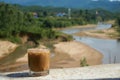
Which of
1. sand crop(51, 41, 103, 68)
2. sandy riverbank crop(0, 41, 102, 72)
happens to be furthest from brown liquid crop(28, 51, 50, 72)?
sand crop(51, 41, 103, 68)

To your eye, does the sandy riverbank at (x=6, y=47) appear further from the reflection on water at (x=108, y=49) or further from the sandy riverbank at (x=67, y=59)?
the reflection on water at (x=108, y=49)

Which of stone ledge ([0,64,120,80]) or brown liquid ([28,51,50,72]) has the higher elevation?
brown liquid ([28,51,50,72])

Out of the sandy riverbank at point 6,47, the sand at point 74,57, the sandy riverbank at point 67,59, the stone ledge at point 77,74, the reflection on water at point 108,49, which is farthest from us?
the sandy riverbank at point 6,47

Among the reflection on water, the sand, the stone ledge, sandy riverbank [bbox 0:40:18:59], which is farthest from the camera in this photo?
sandy riverbank [bbox 0:40:18:59]

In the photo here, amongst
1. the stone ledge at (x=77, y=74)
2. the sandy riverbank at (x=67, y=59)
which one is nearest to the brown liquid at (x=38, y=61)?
the stone ledge at (x=77, y=74)

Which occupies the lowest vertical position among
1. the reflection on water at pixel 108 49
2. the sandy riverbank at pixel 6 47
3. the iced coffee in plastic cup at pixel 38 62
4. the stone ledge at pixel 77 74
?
the reflection on water at pixel 108 49

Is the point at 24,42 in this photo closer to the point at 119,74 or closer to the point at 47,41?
the point at 47,41

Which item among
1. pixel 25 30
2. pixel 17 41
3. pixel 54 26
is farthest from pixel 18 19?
pixel 54 26

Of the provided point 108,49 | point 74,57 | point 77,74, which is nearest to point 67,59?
point 74,57

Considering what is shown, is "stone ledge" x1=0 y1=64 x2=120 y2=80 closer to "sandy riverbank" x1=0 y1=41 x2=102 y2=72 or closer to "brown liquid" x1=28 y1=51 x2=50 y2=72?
"brown liquid" x1=28 y1=51 x2=50 y2=72
